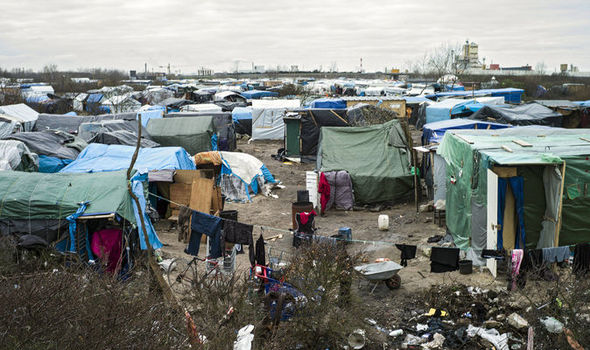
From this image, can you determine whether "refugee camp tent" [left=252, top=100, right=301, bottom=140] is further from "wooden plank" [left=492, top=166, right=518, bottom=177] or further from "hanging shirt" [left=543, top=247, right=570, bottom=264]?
"hanging shirt" [left=543, top=247, right=570, bottom=264]

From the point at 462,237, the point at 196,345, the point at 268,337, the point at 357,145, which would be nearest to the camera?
the point at 196,345

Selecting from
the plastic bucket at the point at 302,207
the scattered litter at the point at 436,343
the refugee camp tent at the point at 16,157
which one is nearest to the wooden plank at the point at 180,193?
the plastic bucket at the point at 302,207

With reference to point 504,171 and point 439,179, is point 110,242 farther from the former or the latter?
point 439,179

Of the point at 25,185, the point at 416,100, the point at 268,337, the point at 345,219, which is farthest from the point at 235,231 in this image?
the point at 416,100

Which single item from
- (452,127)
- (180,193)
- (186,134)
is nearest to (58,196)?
(180,193)

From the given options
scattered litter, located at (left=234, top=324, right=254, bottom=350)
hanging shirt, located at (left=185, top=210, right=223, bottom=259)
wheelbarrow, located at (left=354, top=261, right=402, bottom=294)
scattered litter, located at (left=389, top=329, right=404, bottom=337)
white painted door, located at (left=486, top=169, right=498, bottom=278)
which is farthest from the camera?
hanging shirt, located at (left=185, top=210, right=223, bottom=259)

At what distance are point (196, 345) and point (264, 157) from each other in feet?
70.2

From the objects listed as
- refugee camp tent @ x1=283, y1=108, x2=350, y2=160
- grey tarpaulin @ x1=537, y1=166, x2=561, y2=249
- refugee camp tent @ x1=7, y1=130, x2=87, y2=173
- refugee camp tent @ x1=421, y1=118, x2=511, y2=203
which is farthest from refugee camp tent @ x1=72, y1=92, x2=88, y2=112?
grey tarpaulin @ x1=537, y1=166, x2=561, y2=249

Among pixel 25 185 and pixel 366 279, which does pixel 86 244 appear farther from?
pixel 366 279

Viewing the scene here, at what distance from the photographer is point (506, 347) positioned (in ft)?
25.9

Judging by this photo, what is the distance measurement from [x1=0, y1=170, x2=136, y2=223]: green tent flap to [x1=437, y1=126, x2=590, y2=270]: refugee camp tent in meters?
7.20

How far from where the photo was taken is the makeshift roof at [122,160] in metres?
15.5

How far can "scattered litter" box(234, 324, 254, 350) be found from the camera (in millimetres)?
6043

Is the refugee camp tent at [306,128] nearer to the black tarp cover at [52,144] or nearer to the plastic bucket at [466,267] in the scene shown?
the black tarp cover at [52,144]
